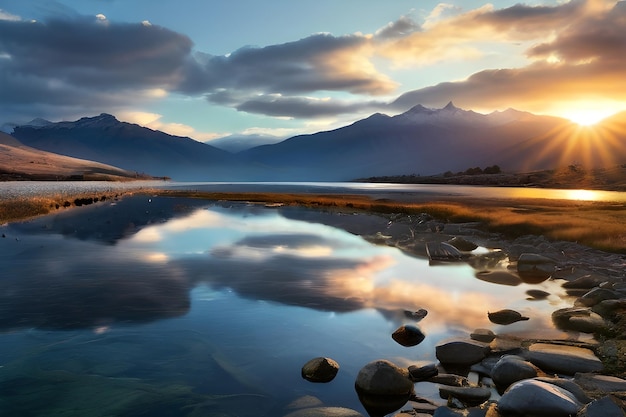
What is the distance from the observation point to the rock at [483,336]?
603 inches

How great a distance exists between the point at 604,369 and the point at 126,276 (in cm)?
2504

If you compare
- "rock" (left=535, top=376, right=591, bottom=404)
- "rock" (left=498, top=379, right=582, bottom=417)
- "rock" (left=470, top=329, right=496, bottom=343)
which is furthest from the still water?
"rock" (left=535, top=376, right=591, bottom=404)

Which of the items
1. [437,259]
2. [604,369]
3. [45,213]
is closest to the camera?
[604,369]

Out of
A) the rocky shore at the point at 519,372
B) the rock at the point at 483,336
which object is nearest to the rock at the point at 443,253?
the rocky shore at the point at 519,372

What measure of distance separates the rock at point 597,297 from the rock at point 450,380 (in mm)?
11498

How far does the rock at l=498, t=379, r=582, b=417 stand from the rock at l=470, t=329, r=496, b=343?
5.42 meters

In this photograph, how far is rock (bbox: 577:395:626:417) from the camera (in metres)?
8.76

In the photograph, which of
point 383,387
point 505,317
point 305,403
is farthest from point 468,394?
point 505,317

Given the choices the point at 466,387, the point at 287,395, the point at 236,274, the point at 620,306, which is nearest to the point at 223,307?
the point at 236,274

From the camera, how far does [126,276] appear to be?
26.1m

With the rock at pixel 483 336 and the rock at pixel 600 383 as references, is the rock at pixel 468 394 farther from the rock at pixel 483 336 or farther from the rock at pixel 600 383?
the rock at pixel 483 336

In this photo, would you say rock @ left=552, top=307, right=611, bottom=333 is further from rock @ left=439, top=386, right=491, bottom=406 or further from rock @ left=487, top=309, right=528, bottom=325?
rock @ left=439, top=386, right=491, bottom=406

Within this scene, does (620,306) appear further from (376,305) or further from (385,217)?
(385,217)

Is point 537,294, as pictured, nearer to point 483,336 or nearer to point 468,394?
point 483,336
